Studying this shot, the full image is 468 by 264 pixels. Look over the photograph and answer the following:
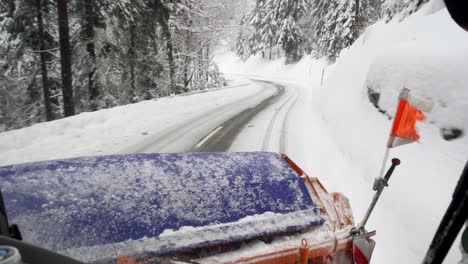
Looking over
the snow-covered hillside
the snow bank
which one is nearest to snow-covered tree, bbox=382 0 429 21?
the snow-covered hillside

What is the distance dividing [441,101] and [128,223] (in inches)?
193

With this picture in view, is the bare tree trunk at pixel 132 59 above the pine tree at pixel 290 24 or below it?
below

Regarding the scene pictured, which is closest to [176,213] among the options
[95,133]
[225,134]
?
[225,134]

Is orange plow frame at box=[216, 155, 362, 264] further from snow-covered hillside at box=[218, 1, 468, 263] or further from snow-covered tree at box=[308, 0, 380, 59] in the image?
snow-covered tree at box=[308, 0, 380, 59]

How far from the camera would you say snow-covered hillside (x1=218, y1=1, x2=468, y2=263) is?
3379 mm

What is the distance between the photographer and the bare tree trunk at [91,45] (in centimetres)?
1140

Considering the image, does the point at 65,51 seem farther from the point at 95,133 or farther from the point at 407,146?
the point at 407,146

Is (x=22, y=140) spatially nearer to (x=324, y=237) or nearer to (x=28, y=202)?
(x=28, y=202)

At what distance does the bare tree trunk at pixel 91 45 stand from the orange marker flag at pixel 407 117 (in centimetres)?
1286

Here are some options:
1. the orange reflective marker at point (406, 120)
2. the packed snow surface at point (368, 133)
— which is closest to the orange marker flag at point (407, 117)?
the orange reflective marker at point (406, 120)

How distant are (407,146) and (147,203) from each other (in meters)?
4.78

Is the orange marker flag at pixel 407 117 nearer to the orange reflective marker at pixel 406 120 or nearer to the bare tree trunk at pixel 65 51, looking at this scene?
the orange reflective marker at pixel 406 120

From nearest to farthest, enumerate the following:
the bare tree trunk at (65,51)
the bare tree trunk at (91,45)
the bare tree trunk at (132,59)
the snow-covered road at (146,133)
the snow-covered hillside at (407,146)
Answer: the snow-covered hillside at (407,146) → the snow-covered road at (146,133) → the bare tree trunk at (65,51) → the bare tree trunk at (91,45) → the bare tree trunk at (132,59)

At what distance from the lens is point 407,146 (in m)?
4.79
